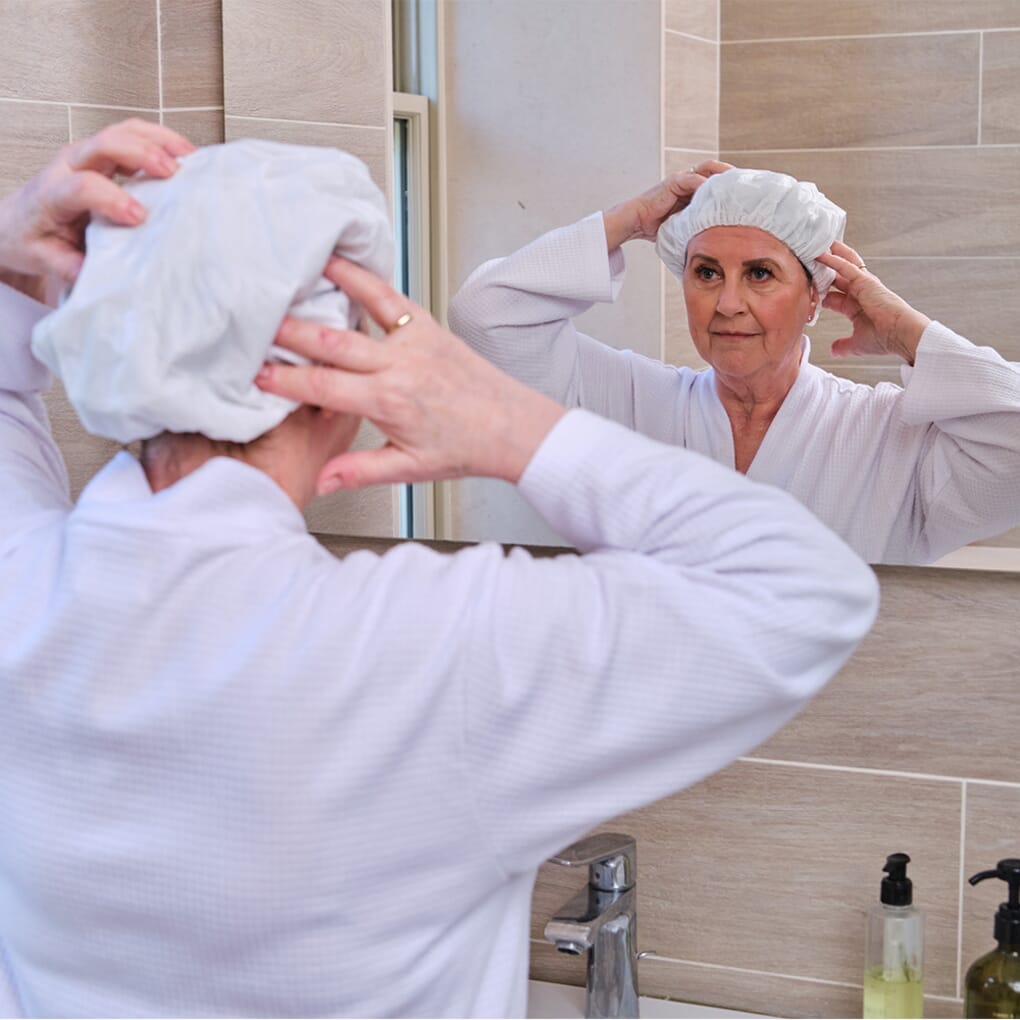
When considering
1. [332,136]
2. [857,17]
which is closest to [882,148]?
[857,17]

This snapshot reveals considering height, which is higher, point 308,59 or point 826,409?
point 308,59

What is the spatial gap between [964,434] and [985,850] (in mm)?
402

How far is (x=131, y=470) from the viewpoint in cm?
83

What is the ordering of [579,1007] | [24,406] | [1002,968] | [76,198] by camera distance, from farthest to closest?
[579,1007] < [1002,968] < [24,406] < [76,198]

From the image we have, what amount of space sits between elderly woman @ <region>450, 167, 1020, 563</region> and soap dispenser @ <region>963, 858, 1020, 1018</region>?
0.98 ft

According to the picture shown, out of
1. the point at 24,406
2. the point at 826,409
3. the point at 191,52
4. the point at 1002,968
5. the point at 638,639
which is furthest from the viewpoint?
the point at 191,52

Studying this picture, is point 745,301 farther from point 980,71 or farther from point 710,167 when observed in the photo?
point 980,71

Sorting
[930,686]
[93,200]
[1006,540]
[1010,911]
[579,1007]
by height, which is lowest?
[579,1007]

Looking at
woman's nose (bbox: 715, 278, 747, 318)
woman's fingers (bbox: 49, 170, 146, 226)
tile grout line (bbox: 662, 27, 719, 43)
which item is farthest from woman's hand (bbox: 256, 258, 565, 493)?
tile grout line (bbox: 662, 27, 719, 43)

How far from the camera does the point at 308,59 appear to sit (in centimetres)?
152

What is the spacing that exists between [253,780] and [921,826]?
0.79 metres

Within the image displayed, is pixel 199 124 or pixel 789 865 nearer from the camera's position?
pixel 789 865

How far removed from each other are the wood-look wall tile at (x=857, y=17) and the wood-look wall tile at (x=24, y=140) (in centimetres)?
81

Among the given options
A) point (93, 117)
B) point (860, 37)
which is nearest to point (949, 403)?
point (860, 37)
